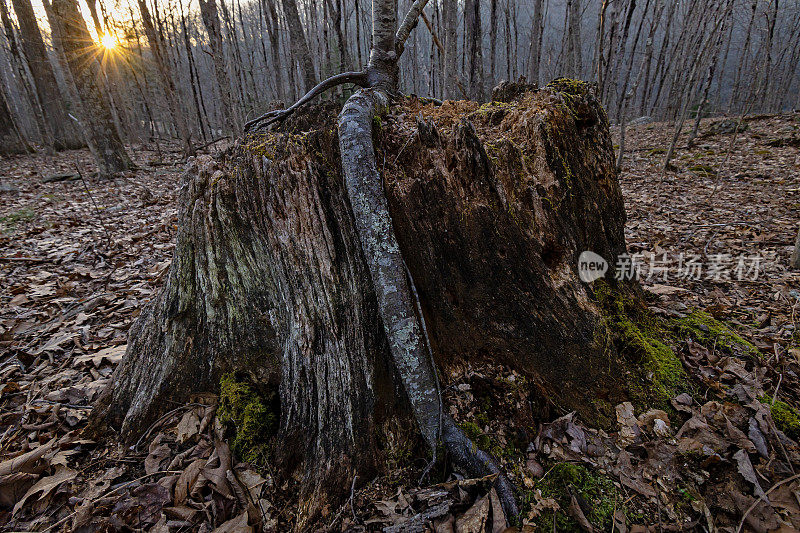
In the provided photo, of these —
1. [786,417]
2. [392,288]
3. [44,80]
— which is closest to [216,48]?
[44,80]

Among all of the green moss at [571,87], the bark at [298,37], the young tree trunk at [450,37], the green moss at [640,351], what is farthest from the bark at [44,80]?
the green moss at [640,351]

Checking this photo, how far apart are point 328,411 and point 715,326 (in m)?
2.96

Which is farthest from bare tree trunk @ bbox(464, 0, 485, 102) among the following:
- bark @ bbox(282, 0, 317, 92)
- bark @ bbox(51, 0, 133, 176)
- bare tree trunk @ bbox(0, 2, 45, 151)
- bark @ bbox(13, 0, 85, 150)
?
bare tree trunk @ bbox(0, 2, 45, 151)

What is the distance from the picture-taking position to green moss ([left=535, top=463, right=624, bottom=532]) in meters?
1.55

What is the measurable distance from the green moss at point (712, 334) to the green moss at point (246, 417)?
3005 millimetres

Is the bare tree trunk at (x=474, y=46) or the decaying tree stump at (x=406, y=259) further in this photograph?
the bare tree trunk at (x=474, y=46)

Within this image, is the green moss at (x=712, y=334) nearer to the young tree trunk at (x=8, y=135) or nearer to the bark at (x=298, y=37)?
the bark at (x=298, y=37)

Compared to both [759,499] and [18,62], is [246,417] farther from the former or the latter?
[18,62]

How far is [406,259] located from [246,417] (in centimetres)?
143

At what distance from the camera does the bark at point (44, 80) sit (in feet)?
37.4

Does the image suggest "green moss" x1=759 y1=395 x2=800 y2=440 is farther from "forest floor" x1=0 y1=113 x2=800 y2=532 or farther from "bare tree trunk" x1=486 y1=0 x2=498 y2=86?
"bare tree trunk" x1=486 y1=0 x2=498 y2=86

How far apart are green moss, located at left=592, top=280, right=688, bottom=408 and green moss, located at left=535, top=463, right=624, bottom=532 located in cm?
59

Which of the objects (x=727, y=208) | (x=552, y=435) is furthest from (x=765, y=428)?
(x=727, y=208)

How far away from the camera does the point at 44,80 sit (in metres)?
12.4
